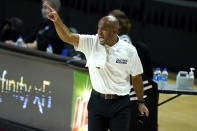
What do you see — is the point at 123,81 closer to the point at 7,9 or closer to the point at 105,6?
the point at 105,6

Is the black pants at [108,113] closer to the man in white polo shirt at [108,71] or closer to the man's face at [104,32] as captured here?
the man in white polo shirt at [108,71]

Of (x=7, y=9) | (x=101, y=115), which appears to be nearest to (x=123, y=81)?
(x=101, y=115)

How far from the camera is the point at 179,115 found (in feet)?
23.6

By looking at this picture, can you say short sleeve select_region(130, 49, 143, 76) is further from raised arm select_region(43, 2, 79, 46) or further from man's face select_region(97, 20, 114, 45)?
raised arm select_region(43, 2, 79, 46)

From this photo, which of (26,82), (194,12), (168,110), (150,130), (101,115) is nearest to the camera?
(101,115)

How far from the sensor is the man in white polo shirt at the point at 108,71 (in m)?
4.29

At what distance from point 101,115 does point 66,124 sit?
5.05 ft

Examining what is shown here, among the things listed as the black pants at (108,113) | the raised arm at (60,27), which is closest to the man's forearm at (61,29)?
the raised arm at (60,27)

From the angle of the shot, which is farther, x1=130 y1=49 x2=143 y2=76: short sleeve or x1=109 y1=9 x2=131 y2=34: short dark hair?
x1=109 y1=9 x2=131 y2=34: short dark hair

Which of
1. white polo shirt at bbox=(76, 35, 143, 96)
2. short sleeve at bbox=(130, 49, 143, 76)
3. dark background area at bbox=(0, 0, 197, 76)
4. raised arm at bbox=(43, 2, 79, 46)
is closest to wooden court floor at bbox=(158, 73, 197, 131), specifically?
short sleeve at bbox=(130, 49, 143, 76)

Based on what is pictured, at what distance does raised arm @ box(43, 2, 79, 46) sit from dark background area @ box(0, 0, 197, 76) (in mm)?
5799

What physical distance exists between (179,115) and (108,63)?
317 centimetres

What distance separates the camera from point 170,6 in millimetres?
10266

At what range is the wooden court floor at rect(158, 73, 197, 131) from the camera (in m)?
6.44
